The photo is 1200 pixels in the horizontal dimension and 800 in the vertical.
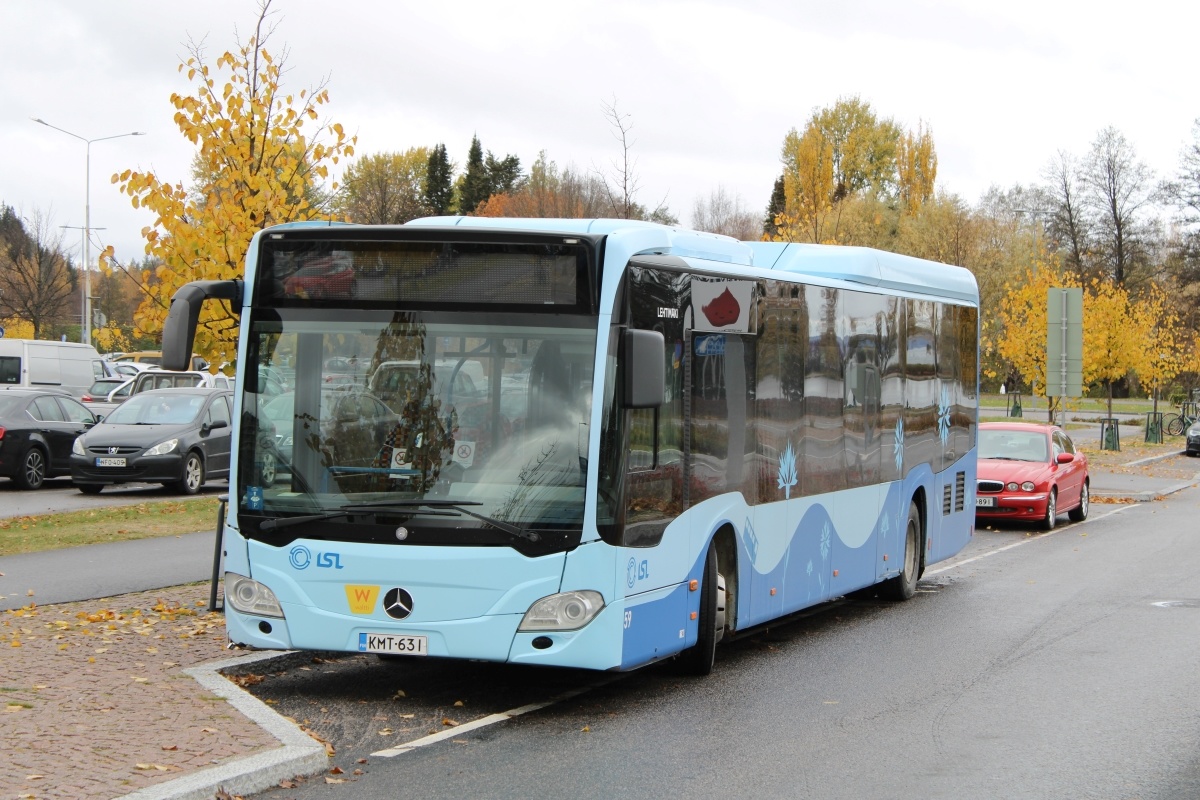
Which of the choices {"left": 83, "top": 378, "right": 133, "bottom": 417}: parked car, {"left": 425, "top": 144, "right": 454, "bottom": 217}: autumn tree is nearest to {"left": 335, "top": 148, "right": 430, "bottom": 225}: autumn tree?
{"left": 425, "top": 144, "right": 454, "bottom": 217}: autumn tree

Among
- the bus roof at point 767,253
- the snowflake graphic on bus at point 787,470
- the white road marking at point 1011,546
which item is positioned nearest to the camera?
the bus roof at point 767,253

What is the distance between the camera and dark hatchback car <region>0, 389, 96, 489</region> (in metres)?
24.1

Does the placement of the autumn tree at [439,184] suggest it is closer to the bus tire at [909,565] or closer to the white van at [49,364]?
the white van at [49,364]

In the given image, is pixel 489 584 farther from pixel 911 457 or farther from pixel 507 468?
pixel 911 457

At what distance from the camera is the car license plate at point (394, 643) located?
26.6 feet

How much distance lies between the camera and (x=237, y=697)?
8.09 m

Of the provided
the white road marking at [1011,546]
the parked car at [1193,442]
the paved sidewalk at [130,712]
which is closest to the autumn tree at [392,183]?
the parked car at [1193,442]

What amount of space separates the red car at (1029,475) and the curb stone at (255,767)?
53.3ft

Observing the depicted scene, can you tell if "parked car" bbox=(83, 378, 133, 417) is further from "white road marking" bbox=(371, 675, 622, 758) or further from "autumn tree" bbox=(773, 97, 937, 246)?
"white road marking" bbox=(371, 675, 622, 758)

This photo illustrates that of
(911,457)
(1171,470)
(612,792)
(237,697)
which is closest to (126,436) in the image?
(911,457)

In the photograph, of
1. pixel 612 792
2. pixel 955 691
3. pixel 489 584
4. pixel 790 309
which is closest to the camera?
pixel 612 792

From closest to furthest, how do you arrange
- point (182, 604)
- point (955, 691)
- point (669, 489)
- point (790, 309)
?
point (669, 489) < point (955, 691) < point (790, 309) < point (182, 604)

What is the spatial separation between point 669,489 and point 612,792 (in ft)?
8.13

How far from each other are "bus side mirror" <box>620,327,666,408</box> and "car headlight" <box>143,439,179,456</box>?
16.8 meters
